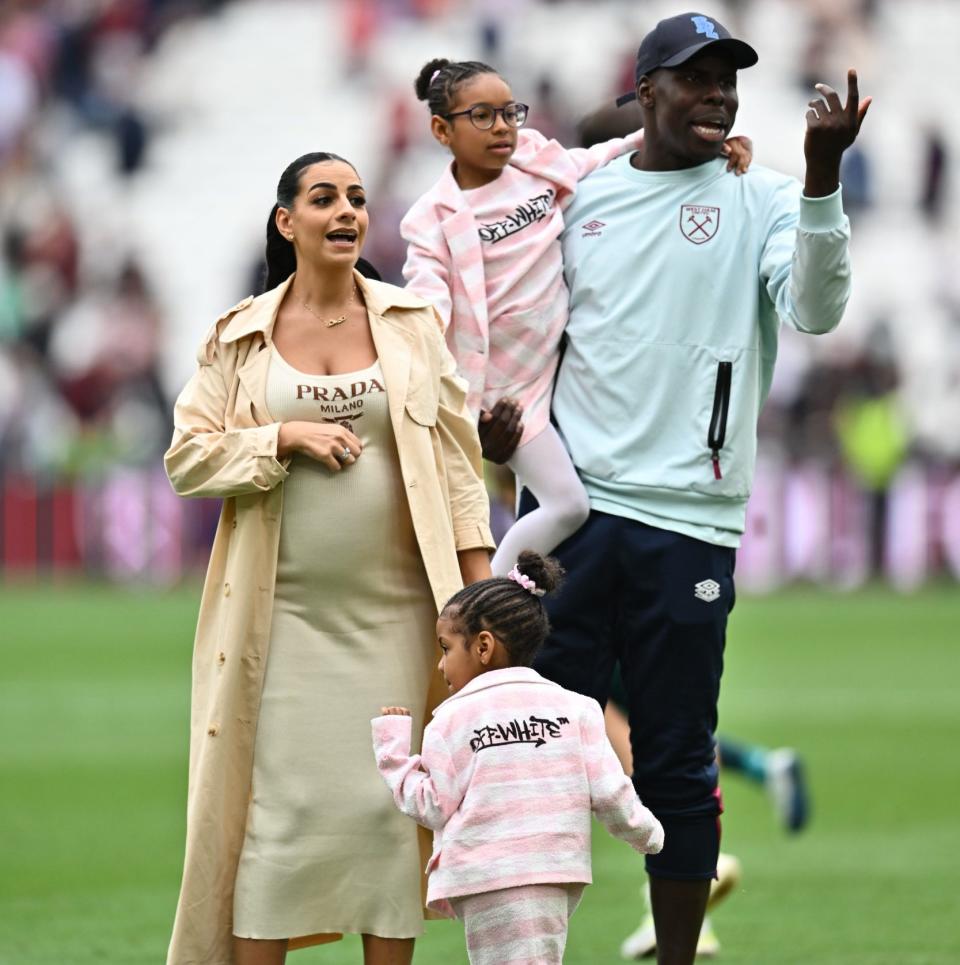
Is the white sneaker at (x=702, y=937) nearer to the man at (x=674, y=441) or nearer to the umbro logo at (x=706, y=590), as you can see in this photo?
the man at (x=674, y=441)

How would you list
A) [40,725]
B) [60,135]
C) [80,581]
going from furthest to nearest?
[60,135] → [80,581] → [40,725]

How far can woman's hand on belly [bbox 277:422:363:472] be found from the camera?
227 inches

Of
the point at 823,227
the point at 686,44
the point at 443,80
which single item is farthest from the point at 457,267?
the point at 823,227

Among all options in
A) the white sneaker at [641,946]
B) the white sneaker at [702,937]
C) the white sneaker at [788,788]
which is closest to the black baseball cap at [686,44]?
the white sneaker at [702,937]

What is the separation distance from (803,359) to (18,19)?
11.2m

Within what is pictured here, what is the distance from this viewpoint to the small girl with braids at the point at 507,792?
5234 millimetres

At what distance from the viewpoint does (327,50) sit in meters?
30.1

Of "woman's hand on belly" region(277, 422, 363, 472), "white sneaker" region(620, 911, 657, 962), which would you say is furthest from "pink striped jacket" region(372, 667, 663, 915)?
"white sneaker" region(620, 911, 657, 962)

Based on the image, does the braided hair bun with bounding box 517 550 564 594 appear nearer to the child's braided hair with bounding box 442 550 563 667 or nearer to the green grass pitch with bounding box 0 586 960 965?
the child's braided hair with bounding box 442 550 563 667

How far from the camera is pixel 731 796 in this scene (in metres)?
12.3

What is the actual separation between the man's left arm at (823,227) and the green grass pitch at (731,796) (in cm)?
258

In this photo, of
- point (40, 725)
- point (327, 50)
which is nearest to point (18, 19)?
point (327, 50)

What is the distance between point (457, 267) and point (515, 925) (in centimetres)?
197

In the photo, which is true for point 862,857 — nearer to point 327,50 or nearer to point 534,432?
point 534,432
